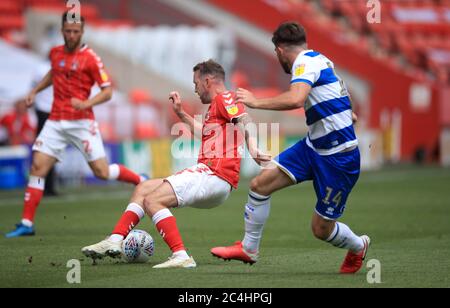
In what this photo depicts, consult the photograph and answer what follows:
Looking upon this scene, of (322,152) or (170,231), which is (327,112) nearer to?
(322,152)

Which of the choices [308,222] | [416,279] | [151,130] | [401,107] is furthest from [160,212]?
[401,107]

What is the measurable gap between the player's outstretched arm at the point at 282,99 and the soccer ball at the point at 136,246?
6.06 feet

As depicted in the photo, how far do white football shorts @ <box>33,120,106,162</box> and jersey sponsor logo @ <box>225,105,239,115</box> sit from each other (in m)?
3.48

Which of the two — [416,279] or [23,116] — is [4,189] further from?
[416,279]

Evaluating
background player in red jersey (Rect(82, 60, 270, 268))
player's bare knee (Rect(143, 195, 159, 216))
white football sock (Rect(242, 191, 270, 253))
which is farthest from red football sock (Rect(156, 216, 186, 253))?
white football sock (Rect(242, 191, 270, 253))

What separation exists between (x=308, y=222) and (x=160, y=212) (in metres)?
4.96

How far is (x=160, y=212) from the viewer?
898 centimetres

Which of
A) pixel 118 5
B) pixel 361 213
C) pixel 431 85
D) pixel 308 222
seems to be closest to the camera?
pixel 308 222

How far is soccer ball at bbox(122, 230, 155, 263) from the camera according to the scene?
9.39 metres

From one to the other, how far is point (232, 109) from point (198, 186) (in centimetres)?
69

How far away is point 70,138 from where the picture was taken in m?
12.2

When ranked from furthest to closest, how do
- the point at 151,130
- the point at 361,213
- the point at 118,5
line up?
the point at 118,5
the point at 151,130
the point at 361,213

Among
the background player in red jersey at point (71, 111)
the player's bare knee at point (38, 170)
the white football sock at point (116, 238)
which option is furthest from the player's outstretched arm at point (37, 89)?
the white football sock at point (116, 238)

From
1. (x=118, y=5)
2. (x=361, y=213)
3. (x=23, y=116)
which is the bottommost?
(x=361, y=213)
